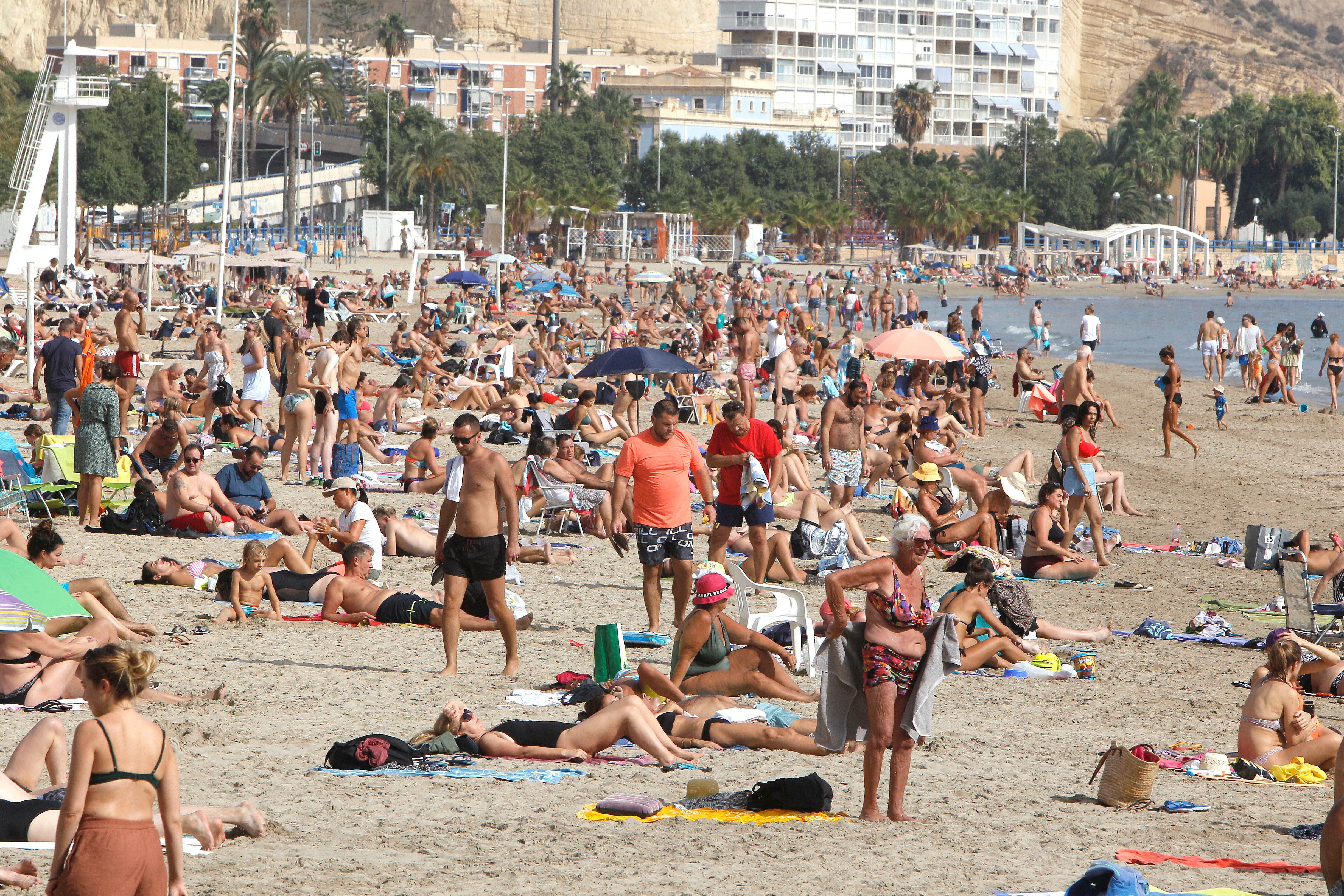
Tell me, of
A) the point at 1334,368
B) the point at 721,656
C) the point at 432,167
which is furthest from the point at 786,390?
the point at 432,167

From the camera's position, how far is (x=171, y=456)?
1268cm

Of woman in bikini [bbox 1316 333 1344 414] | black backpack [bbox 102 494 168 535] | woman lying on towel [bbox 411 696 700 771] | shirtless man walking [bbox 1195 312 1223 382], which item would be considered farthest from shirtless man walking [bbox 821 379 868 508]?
shirtless man walking [bbox 1195 312 1223 382]

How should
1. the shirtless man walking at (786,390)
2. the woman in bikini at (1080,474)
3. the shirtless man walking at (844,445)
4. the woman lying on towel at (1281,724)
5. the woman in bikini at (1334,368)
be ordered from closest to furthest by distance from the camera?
1. the woman lying on towel at (1281,724)
2. the woman in bikini at (1080,474)
3. the shirtless man walking at (844,445)
4. the shirtless man walking at (786,390)
5. the woman in bikini at (1334,368)

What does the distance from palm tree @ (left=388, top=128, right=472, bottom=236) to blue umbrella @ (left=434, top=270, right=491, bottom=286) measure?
3555 centimetres

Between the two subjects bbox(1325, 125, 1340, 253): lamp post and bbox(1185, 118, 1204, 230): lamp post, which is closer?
bbox(1325, 125, 1340, 253): lamp post

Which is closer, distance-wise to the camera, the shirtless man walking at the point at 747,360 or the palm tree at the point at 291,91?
the shirtless man walking at the point at 747,360

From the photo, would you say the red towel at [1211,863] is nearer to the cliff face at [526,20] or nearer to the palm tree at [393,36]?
the palm tree at [393,36]

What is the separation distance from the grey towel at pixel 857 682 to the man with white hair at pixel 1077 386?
12.1 meters

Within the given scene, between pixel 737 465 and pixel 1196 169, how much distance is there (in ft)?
299

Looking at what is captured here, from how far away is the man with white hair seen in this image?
17.1m

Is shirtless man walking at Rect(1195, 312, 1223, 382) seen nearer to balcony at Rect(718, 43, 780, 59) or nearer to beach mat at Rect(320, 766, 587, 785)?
beach mat at Rect(320, 766, 587, 785)

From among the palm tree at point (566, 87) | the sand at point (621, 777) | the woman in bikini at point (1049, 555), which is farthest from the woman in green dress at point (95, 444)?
the palm tree at point (566, 87)

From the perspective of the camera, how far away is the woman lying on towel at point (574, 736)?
6.43 m

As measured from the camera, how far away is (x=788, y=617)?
8414mm
